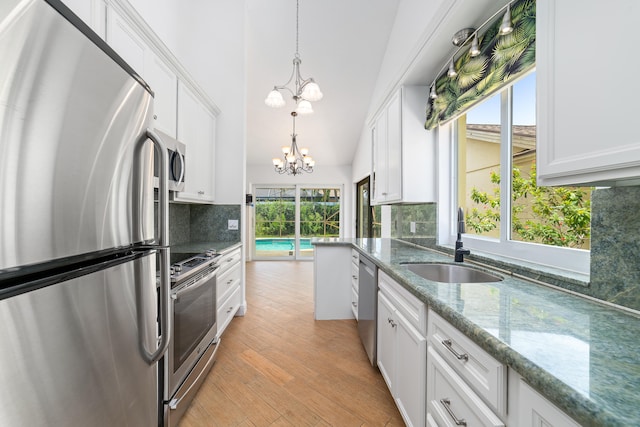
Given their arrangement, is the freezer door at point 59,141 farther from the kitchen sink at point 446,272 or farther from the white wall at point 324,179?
the white wall at point 324,179

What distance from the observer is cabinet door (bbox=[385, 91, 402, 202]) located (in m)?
2.41

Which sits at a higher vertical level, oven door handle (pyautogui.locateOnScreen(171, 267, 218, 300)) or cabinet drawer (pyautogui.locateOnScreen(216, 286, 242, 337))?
oven door handle (pyautogui.locateOnScreen(171, 267, 218, 300))

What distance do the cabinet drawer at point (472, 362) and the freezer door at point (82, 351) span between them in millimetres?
1045

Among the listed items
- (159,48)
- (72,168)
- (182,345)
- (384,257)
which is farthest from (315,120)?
(72,168)

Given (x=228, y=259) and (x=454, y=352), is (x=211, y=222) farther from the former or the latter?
(x=454, y=352)

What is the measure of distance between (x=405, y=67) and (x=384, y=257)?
162 cm

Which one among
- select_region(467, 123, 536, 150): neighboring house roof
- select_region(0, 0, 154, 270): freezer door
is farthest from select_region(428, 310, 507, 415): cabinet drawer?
select_region(467, 123, 536, 150): neighboring house roof

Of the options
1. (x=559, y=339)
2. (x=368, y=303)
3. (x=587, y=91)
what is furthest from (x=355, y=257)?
(x=587, y=91)

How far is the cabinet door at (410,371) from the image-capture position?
47.0 inches

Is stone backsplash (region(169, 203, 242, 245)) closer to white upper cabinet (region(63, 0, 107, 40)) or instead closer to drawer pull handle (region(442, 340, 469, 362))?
white upper cabinet (region(63, 0, 107, 40))

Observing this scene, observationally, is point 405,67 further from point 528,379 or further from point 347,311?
point 347,311

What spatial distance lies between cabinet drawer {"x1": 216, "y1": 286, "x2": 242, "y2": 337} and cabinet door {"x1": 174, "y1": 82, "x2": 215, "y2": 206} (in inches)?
40.6

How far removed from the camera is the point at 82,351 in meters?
0.60

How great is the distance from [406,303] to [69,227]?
1363 millimetres
